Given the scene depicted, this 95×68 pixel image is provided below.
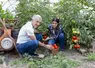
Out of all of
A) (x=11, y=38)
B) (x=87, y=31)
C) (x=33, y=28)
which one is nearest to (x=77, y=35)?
(x=87, y=31)

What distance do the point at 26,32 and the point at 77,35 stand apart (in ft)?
4.10

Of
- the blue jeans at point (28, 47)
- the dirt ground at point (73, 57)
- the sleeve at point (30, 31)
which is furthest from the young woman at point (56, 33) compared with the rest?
the sleeve at point (30, 31)

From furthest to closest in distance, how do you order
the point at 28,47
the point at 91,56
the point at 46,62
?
the point at 91,56 < the point at 28,47 < the point at 46,62

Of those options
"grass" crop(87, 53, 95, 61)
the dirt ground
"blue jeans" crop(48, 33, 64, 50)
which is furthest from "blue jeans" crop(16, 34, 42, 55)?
"grass" crop(87, 53, 95, 61)

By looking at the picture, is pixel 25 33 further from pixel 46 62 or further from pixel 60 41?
pixel 60 41

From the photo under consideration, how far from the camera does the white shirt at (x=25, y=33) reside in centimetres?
544

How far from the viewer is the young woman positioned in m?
6.07

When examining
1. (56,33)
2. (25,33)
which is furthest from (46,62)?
(56,33)

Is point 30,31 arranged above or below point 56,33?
above

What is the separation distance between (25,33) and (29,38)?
13 cm

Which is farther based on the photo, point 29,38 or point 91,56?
point 91,56

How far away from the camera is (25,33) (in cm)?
555

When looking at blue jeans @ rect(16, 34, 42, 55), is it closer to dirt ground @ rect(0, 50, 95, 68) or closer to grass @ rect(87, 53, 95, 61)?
dirt ground @ rect(0, 50, 95, 68)

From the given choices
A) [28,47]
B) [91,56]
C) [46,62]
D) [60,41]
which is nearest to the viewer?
[46,62]
